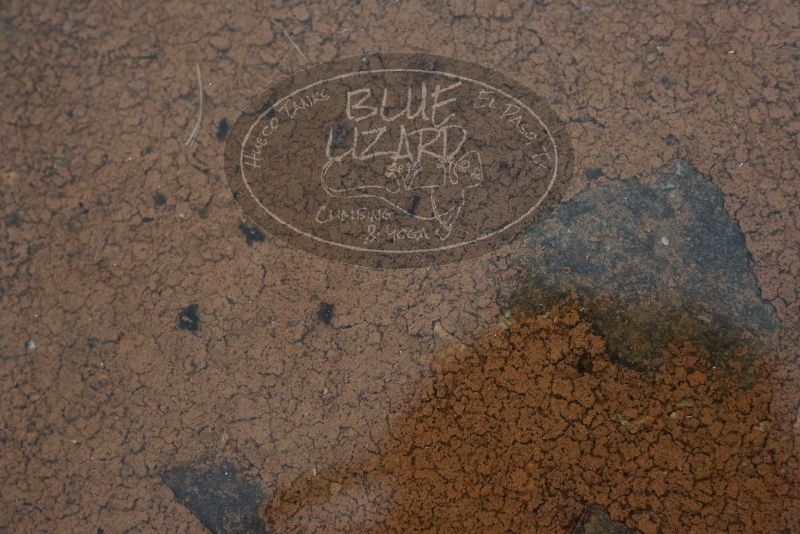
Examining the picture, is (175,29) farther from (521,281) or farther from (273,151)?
(521,281)

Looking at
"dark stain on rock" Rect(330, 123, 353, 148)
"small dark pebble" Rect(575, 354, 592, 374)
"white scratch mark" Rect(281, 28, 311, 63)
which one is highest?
"white scratch mark" Rect(281, 28, 311, 63)

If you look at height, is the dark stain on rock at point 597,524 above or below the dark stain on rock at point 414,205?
below

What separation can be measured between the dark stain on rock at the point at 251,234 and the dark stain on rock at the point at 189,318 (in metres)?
0.26

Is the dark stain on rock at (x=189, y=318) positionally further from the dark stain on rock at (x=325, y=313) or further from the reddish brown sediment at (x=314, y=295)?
the dark stain on rock at (x=325, y=313)

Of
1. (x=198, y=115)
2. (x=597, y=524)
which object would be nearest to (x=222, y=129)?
(x=198, y=115)

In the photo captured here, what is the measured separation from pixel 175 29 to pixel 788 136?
1982mm

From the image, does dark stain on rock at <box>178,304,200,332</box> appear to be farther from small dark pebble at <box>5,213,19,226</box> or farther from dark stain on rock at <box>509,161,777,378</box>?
dark stain on rock at <box>509,161,777,378</box>

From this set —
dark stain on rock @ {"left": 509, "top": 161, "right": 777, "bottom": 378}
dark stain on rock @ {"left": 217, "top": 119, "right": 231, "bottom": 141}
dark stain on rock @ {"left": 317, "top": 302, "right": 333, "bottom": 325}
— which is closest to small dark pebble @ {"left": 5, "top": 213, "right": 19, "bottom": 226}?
dark stain on rock @ {"left": 217, "top": 119, "right": 231, "bottom": 141}

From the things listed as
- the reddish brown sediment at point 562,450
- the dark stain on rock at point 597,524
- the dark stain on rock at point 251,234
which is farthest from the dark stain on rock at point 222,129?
the dark stain on rock at point 597,524

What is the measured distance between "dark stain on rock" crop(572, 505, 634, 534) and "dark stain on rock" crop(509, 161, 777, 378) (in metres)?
0.41

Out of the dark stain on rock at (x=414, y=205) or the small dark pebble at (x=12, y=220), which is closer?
the dark stain on rock at (x=414, y=205)

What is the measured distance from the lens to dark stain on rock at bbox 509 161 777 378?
6.09ft

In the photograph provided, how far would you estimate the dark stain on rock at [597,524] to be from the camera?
1.78 meters

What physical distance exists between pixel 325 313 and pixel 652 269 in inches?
37.9
